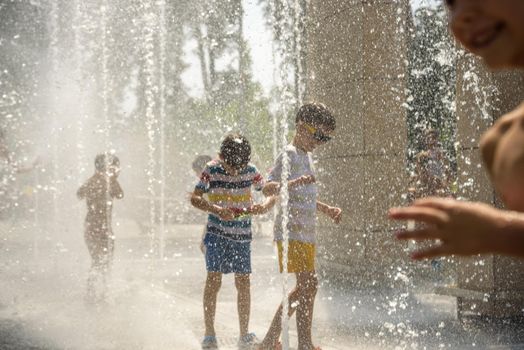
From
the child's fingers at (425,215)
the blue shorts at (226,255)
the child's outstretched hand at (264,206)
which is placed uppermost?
the child's fingers at (425,215)

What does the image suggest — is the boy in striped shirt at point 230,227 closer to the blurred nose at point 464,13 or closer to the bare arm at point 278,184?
the bare arm at point 278,184

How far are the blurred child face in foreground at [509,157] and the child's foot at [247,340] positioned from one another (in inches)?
154

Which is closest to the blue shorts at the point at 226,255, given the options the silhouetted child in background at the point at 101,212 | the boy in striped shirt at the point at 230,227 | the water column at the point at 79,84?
the boy in striped shirt at the point at 230,227

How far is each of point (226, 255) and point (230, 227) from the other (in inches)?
7.6

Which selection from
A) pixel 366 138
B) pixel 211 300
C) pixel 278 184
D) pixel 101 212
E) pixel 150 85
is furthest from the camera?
pixel 150 85

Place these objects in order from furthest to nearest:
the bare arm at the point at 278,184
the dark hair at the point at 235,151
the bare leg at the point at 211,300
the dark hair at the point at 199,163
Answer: the dark hair at the point at 199,163 < the bare leg at the point at 211,300 < the dark hair at the point at 235,151 < the bare arm at the point at 278,184

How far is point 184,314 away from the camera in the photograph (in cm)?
645

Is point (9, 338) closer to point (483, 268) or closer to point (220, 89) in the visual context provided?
point (483, 268)

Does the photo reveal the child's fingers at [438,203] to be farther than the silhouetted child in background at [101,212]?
No

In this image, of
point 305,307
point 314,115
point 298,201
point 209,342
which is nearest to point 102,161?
point 209,342

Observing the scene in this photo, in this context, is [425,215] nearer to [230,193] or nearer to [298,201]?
[298,201]

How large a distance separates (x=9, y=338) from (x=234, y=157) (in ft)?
6.56

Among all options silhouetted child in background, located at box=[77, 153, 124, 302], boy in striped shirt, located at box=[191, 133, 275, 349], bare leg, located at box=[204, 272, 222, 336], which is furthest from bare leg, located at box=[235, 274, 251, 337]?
silhouetted child in background, located at box=[77, 153, 124, 302]

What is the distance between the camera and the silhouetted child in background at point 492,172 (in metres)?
1.43
